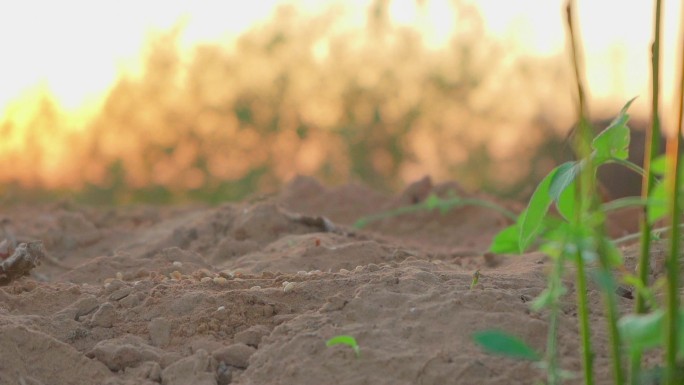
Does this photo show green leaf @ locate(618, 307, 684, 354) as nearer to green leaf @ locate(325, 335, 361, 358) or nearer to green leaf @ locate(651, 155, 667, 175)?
green leaf @ locate(651, 155, 667, 175)

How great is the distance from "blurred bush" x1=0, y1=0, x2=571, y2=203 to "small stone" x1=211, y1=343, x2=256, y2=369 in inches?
205

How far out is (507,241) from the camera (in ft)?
6.22

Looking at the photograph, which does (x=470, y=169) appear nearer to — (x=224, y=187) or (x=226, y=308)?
(x=224, y=187)

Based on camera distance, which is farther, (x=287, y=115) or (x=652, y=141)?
(x=287, y=115)

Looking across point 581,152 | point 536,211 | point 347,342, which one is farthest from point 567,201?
point 347,342

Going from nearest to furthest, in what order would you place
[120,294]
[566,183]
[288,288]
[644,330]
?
1. [644,330]
2. [566,183]
3. [288,288]
4. [120,294]

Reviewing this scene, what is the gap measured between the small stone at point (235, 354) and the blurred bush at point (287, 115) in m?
5.22

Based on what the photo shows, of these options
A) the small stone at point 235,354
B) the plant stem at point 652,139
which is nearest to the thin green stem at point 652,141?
the plant stem at point 652,139

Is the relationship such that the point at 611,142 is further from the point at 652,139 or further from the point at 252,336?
the point at 252,336

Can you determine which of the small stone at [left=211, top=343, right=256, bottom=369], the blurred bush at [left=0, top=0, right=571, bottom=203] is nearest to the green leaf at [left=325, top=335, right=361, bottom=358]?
the small stone at [left=211, top=343, right=256, bottom=369]

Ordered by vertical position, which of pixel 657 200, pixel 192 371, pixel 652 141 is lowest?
pixel 192 371

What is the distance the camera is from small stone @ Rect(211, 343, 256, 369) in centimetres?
198

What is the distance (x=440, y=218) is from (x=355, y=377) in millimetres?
3344

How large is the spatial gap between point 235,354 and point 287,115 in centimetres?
541
